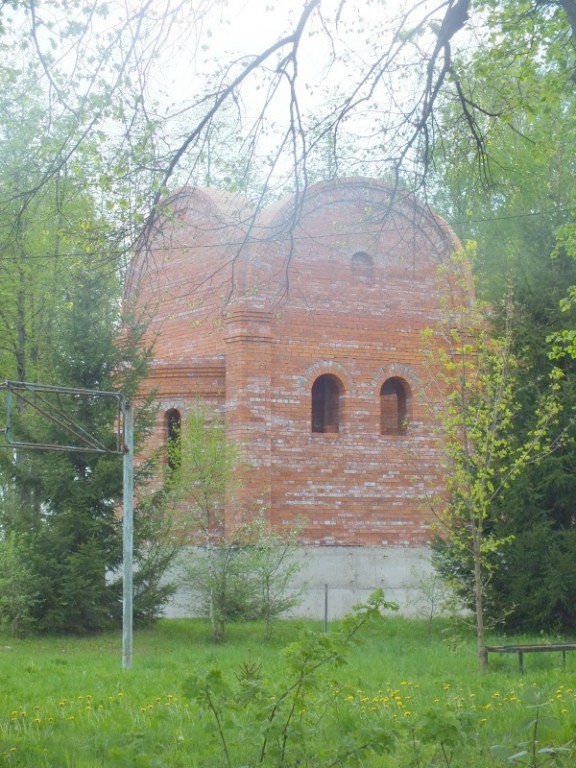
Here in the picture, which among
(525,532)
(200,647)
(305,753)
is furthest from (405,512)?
(305,753)

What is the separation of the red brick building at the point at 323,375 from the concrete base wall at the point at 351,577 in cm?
7

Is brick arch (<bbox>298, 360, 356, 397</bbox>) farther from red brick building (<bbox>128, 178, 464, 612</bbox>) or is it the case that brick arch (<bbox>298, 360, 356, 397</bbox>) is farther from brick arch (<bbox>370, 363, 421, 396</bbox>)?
brick arch (<bbox>370, 363, 421, 396</bbox>)

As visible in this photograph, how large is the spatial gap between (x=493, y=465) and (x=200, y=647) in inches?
203

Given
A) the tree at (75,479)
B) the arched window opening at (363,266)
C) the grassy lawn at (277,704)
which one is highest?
the arched window opening at (363,266)

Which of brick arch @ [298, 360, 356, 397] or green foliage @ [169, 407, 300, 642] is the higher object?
brick arch @ [298, 360, 356, 397]

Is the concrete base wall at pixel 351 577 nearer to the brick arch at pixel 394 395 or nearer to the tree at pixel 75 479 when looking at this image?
the tree at pixel 75 479

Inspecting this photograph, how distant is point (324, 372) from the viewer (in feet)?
65.5

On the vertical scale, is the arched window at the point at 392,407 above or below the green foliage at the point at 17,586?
above

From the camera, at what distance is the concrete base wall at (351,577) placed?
63.5 ft

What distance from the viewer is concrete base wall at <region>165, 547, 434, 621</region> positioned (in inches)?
762

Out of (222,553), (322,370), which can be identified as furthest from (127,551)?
(322,370)

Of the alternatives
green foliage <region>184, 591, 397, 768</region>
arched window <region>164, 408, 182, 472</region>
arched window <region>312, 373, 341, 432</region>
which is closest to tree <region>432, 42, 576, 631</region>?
arched window <region>312, 373, 341, 432</region>

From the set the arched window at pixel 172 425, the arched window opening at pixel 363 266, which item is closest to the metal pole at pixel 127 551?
the arched window at pixel 172 425

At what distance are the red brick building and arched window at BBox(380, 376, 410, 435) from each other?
24mm
